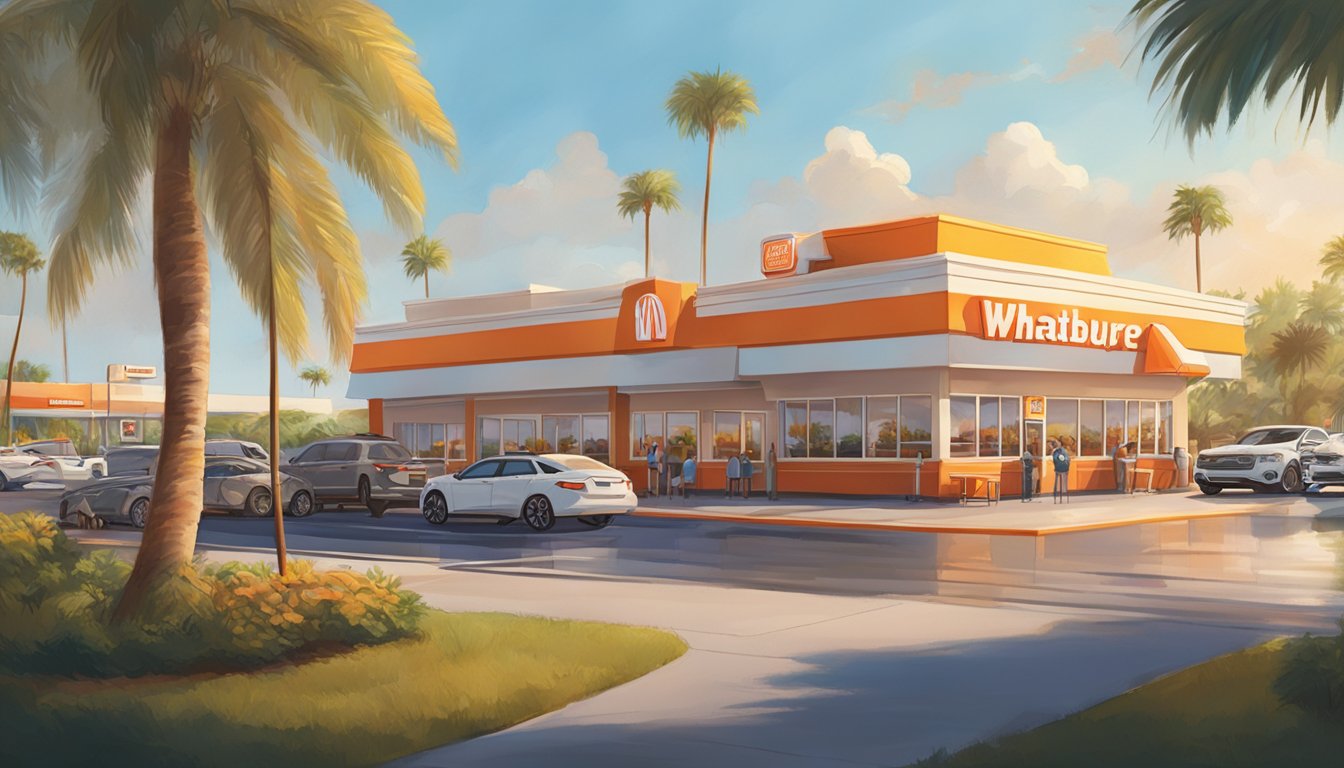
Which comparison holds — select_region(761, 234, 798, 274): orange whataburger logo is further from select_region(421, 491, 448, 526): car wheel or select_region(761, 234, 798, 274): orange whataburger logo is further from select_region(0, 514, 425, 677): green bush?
select_region(0, 514, 425, 677): green bush

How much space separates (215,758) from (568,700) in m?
2.65

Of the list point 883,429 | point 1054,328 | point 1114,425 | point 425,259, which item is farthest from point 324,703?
point 425,259

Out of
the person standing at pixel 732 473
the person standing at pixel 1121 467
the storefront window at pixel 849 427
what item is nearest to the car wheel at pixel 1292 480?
the person standing at pixel 1121 467

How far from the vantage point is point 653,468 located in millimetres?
39312

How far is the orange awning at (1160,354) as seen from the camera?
124 feet

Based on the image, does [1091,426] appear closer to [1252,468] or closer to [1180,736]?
[1252,468]

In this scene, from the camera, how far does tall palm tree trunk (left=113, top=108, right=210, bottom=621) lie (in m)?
10.8

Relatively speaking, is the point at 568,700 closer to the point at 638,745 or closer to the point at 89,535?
the point at 638,745

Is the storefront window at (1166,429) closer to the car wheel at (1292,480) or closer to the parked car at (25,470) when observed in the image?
the car wheel at (1292,480)

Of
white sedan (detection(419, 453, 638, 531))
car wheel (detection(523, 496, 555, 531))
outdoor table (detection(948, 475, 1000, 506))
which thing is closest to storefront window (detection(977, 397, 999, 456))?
outdoor table (detection(948, 475, 1000, 506))

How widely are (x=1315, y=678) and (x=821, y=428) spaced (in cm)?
2856

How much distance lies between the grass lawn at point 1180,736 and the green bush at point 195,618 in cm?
557

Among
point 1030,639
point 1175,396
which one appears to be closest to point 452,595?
point 1030,639

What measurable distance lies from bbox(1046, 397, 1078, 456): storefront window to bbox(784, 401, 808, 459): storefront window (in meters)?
7.30
